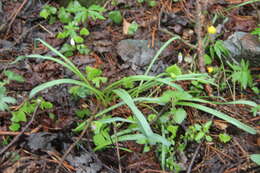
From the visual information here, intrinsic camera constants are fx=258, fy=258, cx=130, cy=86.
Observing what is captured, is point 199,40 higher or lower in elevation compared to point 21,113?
higher

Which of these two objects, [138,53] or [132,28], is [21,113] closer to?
[138,53]

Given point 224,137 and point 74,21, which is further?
point 74,21

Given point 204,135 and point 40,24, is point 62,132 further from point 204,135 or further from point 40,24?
point 40,24

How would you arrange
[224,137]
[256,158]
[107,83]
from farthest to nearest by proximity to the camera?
[107,83] < [224,137] < [256,158]

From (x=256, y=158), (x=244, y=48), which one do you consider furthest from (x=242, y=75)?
(x=256, y=158)

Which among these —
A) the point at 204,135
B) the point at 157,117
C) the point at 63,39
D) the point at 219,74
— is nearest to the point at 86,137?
the point at 157,117

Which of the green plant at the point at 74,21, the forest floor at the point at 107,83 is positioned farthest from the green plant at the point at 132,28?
the green plant at the point at 74,21
